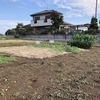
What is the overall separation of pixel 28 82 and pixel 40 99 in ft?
2.39

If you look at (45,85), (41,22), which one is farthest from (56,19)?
(45,85)

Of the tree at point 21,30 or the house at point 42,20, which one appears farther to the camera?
the house at point 42,20

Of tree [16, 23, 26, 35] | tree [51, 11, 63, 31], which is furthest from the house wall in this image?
tree [51, 11, 63, 31]

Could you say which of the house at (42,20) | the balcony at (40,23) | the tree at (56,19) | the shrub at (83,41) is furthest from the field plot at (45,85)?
the balcony at (40,23)

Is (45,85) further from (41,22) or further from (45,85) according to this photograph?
(41,22)

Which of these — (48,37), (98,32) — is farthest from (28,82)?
(48,37)

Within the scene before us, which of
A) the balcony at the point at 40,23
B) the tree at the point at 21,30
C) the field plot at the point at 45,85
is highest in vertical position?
the balcony at the point at 40,23

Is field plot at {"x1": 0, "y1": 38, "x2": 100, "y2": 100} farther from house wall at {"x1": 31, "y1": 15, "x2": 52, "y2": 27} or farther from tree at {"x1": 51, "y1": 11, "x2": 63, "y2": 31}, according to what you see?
house wall at {"x1": 31, "y1": 15, "x2": 52, "y2": 27}

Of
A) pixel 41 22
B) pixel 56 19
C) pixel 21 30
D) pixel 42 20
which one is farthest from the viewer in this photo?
pixel 41 22

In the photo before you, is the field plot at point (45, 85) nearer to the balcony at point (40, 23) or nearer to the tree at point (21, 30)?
the tree at point (21, 30)

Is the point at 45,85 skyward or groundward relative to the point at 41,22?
groundward

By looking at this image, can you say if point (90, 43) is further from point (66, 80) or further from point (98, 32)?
point (98, 32)

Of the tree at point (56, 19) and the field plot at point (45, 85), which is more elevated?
the tree at point (56, 19)

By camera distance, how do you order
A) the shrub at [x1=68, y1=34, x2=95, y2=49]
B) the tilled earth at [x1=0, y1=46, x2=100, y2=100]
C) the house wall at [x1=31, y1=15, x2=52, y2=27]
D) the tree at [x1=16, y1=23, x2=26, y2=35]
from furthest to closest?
the house wall at [x1=31, y1=15, x2=52, y2=27]
the tree at [x1=16, y1=23, x2=26, y2=35]
the shrub at [x1=68, y1=34, x2=95, y2=49]
the tilled earth at [x1=0, y1=46, x2=100, y2=100]
